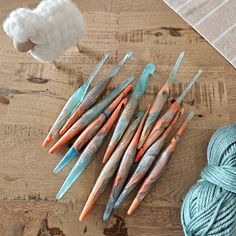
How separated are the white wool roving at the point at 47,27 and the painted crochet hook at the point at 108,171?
18cm

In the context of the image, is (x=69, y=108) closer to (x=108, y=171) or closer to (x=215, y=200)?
(x=108, y=171)

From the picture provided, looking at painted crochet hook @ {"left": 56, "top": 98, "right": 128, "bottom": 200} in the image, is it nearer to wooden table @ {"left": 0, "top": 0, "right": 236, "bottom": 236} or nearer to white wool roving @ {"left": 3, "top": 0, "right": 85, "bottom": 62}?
wooden table @ {"left": 0, "top": 0, "right": 236, "bottom": 236}

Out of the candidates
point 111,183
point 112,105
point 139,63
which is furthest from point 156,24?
point 111,183

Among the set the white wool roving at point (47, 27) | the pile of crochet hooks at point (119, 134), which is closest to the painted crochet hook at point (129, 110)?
the pile of crochet hooks at point (119, 134)

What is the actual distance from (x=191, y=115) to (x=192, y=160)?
0.08 meters

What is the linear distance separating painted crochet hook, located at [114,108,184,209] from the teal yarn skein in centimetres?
7

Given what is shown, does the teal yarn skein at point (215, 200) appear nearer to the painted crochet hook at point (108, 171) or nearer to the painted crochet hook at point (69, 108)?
the painted crochet hook at point (108, 171)

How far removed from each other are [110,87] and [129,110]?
71 mm

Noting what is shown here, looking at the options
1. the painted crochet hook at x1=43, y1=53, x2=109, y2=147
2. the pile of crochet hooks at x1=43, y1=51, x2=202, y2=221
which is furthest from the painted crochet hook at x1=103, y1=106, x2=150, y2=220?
the painted crochet hook at x1=43, y1=53, x2=109, y2=147

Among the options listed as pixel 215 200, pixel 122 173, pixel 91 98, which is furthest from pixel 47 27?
pixel 215 200

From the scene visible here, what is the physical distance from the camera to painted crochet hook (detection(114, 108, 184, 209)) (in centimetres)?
52

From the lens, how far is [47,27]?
52 cm

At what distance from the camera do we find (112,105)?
23.1 inches

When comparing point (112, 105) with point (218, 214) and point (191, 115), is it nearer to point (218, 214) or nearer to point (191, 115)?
point (191, 115)
